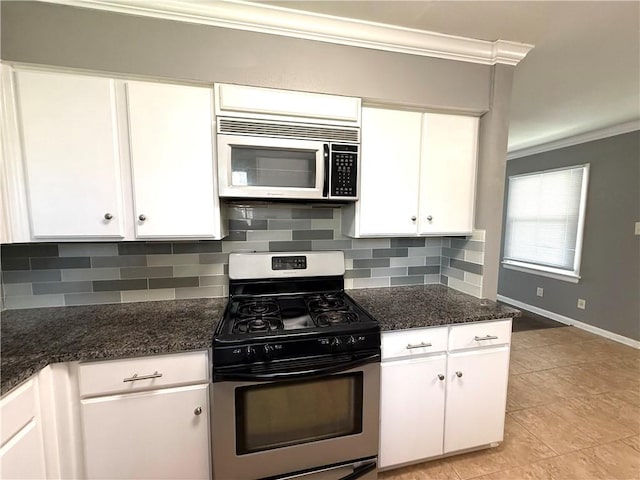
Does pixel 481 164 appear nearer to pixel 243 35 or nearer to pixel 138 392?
pixel 243 35

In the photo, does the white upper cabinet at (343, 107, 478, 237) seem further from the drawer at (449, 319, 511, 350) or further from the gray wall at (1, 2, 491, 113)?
the drawer at (449, 319, 511, 350)

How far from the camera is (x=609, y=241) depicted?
3279 millimetres

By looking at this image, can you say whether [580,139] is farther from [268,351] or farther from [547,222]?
[268,351]

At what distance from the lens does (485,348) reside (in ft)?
5.27

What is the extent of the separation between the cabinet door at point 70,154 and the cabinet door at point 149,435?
796 millimetres

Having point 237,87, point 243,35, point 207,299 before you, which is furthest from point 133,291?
point 243,35

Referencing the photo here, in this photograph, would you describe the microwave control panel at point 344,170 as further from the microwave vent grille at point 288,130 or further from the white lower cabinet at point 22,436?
the white lower cabinet at point 22,436

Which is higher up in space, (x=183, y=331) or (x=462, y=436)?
(x=183, y=331)

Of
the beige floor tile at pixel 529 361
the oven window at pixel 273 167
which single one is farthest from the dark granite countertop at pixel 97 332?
the beige floor tile at pixel 529 361

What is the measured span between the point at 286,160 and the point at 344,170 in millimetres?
318

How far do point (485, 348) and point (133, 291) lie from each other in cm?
211

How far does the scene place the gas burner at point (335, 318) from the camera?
140cm

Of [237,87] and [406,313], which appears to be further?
[406,313]

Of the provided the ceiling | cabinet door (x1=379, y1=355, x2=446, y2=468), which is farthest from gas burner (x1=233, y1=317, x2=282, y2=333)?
the ceiling
